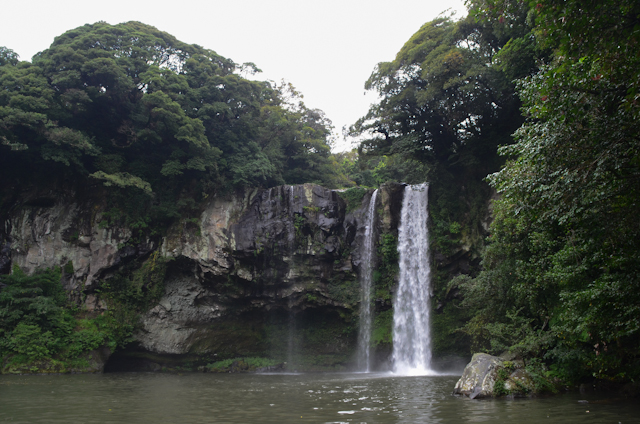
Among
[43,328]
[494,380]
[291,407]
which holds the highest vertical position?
[43,328]

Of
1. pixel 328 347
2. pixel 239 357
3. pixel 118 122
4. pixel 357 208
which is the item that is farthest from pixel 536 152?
pixel 118 122

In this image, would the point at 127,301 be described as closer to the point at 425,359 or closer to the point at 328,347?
the point at 328,347

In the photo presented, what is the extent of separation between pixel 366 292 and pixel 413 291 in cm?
217

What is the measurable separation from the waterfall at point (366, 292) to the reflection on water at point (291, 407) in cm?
880

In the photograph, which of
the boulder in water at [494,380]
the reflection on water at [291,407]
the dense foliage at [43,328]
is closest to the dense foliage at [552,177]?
the boulder in water at [494,380]

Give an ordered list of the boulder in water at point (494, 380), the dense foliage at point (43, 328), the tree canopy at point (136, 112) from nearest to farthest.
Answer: the boulder in water at point (494, 380), the dense foliage at point (43, 328), the tree canopy at point (136, 112)

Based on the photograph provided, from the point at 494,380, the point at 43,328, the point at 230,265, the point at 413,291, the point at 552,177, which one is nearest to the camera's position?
the point at 552,177

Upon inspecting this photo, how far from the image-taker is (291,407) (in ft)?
25.7

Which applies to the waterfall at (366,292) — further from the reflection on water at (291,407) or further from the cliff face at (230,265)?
the reflection on water at (291,407)

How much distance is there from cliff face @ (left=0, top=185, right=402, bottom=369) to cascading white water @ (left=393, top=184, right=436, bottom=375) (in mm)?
733

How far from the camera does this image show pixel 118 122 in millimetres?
21375

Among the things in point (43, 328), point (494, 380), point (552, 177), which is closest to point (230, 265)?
point (43, 328)

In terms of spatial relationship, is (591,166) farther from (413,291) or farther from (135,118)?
(135,118)

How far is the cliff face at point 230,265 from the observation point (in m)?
19.4
